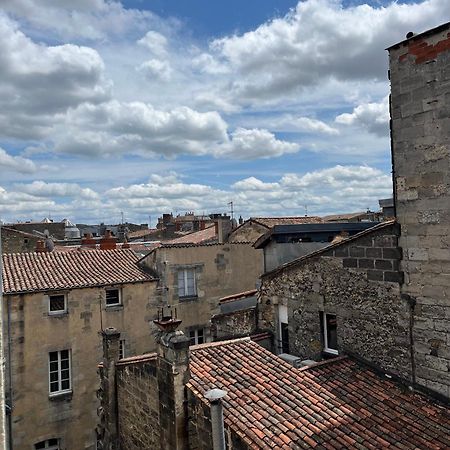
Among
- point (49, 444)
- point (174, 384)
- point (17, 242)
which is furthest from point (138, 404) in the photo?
point (17, 242)

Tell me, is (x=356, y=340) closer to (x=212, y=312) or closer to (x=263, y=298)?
(x=263, y=298)

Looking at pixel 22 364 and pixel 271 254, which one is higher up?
pixel 271 254

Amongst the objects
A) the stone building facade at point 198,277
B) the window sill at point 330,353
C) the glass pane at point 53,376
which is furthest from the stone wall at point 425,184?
the glass pane at point 53,376

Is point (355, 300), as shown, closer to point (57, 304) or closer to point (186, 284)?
point (186, 284)

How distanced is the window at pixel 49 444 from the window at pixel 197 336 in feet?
23.7

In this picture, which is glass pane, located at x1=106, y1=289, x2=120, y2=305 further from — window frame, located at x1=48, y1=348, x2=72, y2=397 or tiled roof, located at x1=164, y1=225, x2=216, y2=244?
tiled roof, located at x1=164, y1=225, x2=216, y2=244

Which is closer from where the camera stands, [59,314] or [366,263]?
[366,263]

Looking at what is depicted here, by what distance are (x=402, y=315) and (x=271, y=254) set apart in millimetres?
6578

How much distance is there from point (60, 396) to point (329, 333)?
489 inches

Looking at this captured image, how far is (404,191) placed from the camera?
31.5ft

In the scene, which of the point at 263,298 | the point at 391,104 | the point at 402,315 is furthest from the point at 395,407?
the point at 391,104

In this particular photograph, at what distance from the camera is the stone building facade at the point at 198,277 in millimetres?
21641

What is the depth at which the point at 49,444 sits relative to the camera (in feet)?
60.9

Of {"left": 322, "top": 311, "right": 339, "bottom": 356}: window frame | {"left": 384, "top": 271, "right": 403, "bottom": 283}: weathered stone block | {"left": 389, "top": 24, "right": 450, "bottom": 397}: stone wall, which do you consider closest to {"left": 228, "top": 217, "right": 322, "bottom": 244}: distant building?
{"left": 322, "top": 311, "right": 339, "bottom": 356}: window frame
